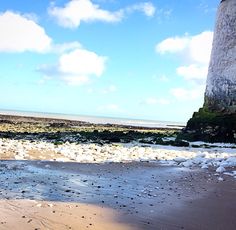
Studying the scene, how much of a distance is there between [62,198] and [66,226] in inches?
53.5

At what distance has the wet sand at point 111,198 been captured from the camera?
4.91 meters

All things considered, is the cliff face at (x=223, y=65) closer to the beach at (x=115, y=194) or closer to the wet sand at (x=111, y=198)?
the beach at (x=115, y=194)

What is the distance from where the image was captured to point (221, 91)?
73.4 feet

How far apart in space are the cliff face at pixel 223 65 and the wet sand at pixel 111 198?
13.4 meters

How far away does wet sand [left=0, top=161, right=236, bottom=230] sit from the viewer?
4906 millimetres

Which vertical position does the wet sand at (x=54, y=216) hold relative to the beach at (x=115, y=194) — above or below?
below

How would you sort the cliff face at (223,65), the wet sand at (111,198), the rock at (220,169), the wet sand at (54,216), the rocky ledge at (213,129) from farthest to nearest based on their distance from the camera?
the cliff face at (223,65), the rocky ledge at (213,129), the rock at (220,169), the wet sand at (111,198), the wet sand at (54,216)

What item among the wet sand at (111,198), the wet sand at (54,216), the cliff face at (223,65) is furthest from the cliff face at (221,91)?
the wet sand at (54,216)

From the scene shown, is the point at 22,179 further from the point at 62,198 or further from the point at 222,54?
the point at 222,54

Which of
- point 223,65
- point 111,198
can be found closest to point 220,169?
point 111,198

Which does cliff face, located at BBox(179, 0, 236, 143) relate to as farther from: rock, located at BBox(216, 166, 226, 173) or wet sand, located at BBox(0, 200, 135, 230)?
wet sand, located at BBox(0, 200, 135, 230)

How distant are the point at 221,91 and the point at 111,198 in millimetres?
17273

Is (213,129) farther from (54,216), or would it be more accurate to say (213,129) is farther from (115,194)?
(54,216)

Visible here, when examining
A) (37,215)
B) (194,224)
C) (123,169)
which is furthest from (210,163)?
(37,215)
